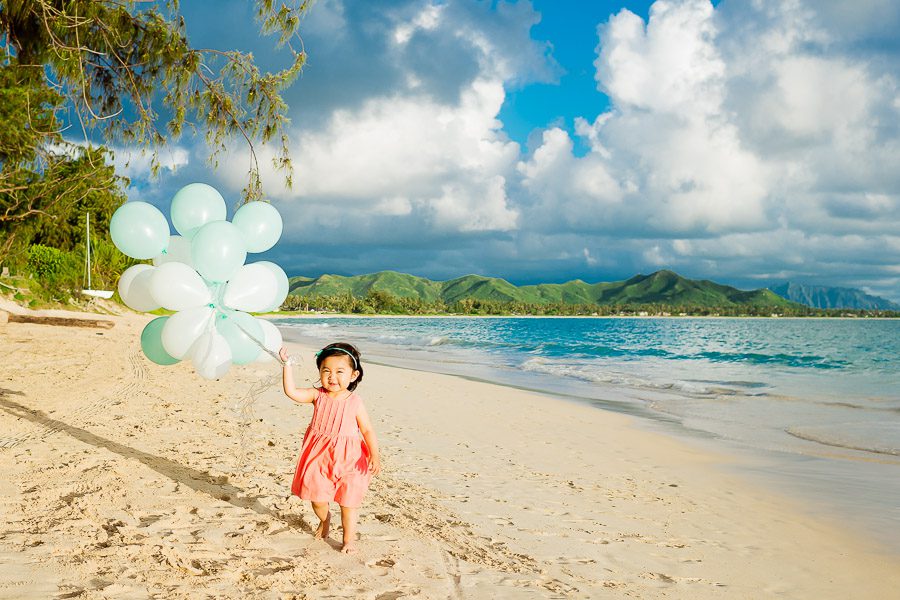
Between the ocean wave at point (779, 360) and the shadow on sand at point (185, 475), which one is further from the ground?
the shadow on sand at point (185, 475)

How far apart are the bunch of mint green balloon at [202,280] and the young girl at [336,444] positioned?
2.13ft

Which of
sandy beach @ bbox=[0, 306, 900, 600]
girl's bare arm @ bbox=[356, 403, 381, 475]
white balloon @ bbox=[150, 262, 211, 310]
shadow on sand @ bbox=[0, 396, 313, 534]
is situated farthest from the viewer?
shadow on sand @ bbox=[0, 396, 313, 534]

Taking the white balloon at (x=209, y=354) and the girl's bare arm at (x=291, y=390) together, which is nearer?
the girl's bare arm at (x=291, y=390)

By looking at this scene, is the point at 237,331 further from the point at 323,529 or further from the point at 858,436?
the point at 858,436

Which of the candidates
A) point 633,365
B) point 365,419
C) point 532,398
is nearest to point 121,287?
point 365,419

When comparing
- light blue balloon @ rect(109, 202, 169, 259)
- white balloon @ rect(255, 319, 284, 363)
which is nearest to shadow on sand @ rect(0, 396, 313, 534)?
white balloon @ rect(255, 319, 284, 363)

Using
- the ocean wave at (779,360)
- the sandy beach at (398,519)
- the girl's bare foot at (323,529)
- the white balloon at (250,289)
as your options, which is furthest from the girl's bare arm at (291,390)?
the ocean wave at (779,360)

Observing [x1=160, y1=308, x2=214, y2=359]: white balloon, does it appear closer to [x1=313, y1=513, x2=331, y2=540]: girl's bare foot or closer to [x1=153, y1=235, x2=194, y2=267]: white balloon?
[x1=153, y1=235, x2=194, y2=267]: white balloon

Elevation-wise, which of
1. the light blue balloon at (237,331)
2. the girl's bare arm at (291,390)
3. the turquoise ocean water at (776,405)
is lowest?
the turquoise ocean water at (776,405)

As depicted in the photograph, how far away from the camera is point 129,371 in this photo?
13688 mm

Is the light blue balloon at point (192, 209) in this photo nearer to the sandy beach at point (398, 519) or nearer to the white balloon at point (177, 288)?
the white balloon at point (177, 288)

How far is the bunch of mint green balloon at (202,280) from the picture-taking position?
176 inches

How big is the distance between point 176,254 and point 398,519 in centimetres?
285

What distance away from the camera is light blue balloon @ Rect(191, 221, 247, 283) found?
442 cm
